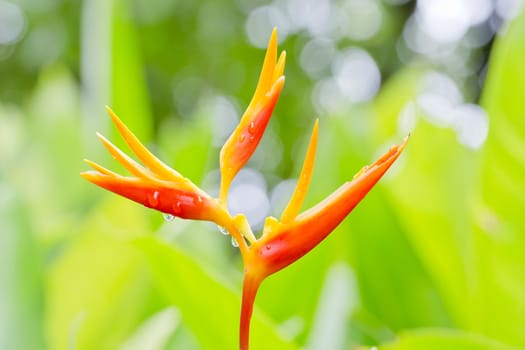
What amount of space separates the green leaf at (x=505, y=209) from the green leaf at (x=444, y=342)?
9 cm

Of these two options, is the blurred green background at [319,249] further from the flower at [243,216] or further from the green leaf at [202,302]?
the flower at [243,216]

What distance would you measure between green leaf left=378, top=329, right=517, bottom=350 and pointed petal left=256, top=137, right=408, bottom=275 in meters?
0.12

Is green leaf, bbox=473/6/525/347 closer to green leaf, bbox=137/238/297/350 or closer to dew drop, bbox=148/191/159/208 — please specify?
green leaf, bbox=137/238/297/350

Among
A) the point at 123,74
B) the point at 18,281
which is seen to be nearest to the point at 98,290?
the point at 18,281

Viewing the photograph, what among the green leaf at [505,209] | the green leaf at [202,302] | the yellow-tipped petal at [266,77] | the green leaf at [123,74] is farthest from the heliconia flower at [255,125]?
the green leaf at [123,74]

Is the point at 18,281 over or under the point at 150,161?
under

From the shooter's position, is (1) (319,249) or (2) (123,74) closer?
(1) (319,249)

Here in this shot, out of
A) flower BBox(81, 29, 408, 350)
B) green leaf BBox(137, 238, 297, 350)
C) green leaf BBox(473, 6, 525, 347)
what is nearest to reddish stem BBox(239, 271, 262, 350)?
flower BBox(81, 29, 408, 350)

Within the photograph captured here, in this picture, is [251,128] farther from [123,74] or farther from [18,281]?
[123,74]

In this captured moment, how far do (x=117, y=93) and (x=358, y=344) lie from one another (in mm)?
310

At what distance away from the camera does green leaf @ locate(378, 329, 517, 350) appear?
29 centimetres

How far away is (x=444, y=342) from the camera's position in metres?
0.30

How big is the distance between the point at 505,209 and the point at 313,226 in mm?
224

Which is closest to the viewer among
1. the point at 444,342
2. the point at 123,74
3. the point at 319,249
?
the point at 444,342
